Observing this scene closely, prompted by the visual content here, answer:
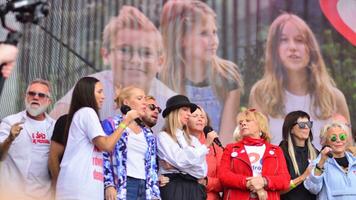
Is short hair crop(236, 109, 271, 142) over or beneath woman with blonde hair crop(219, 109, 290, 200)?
over

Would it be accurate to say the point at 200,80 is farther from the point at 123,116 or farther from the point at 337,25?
the point at 123,116

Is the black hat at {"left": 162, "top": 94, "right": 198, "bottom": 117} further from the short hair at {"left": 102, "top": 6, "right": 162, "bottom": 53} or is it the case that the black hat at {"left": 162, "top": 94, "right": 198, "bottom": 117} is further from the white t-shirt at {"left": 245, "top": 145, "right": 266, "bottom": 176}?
the short hair at {"left": 102, "top": 6, "right": 162, "bottom": 53}

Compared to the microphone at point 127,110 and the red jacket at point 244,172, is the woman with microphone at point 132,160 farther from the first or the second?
the red jacket at point 244,172

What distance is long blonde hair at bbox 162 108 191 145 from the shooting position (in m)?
5.17

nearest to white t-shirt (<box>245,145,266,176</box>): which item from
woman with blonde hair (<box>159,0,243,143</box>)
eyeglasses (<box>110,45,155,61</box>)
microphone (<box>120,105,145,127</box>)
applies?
microphone (<box>120,105,145,127</box>)

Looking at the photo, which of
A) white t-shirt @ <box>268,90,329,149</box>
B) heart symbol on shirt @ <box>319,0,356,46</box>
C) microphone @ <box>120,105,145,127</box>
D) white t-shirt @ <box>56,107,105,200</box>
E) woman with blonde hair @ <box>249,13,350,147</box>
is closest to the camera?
white t-shirt @ <box>56,107,105,200</box>

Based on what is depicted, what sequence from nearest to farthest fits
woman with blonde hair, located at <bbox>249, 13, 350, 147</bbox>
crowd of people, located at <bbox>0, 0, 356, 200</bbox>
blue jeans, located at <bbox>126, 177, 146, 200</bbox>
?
crowd of people, located at <bbox>0, 0, 356, 200</bbox>, blue jeans, located at <bbox>126, 177, 146, 200</bbox>, woman with blonde hair, located at <bbox>249, 13, 350, 147</bbox>

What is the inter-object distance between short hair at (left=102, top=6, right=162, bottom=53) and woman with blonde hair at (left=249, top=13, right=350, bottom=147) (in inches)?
50.5

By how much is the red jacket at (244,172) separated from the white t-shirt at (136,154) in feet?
2.08

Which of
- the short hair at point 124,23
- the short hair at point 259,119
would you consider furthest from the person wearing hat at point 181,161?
the short hair at point 124,23

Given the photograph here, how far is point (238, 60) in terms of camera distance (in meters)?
6.74

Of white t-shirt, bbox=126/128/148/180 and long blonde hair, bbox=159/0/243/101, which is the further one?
long blonde hair, bbox=159/0/243/101

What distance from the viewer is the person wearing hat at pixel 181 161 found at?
16.3ft

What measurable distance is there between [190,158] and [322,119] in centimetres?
219
